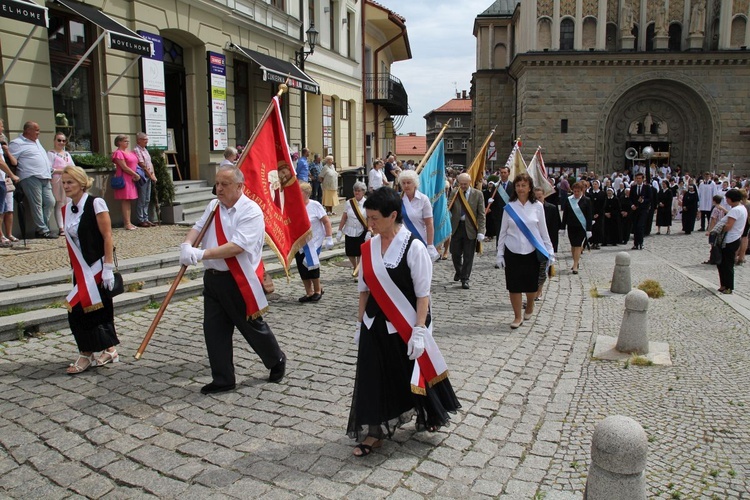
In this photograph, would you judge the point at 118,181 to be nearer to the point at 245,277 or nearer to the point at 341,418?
→ the point at 245,277

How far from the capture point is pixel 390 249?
4207mm

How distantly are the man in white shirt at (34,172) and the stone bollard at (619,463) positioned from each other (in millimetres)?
9950

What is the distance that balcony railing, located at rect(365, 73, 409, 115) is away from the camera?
105 ft

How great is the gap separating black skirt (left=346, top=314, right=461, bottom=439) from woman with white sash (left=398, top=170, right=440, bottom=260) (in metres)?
4.29

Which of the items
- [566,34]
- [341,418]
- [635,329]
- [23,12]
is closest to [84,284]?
[341,418]

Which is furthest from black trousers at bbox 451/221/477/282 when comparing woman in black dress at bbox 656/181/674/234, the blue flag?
woman in black dress at bbox 656/181/674/234

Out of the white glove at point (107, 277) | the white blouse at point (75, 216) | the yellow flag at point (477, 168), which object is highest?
the yellow flag at point (477, 168)

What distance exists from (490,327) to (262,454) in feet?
13.8

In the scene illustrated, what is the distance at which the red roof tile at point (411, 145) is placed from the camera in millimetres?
101375

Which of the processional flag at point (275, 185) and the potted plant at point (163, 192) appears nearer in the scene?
the processional flag at point (275, 185)

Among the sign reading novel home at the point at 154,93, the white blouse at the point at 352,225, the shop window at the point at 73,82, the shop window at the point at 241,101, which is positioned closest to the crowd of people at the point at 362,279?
the white blouse at the point at 352,225

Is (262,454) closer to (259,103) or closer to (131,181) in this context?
(131,181)

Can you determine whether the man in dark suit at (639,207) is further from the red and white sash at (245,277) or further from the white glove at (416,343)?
the white glove at (416,343)

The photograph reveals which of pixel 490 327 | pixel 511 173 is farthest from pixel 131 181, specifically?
pixel 511 173
